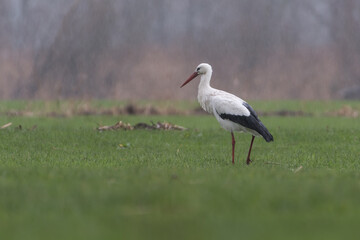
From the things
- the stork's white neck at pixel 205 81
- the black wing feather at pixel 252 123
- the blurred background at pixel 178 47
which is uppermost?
the stork's white neck at pixel 205 81

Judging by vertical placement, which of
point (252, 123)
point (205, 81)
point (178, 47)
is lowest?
point (178, 47)

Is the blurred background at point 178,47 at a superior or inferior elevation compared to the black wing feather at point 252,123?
inferior

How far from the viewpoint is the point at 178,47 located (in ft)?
176

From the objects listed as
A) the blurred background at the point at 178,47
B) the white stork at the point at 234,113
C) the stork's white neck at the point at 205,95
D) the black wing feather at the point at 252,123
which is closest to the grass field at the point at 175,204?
the black wing feather at the point at 252,123

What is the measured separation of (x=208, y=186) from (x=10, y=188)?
181cm

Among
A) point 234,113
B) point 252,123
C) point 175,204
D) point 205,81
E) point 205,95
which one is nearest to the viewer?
point 175,204

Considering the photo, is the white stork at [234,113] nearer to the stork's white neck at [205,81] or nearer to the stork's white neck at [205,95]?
the stork's white neck at [205,95]

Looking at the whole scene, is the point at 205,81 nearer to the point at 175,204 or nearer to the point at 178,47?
the point at 175,204

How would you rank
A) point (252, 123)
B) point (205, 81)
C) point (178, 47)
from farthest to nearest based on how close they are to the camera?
point (178, 47)
point (205, 81)
point (252, 123)

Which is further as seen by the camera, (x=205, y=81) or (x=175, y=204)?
(x=205, y=81)

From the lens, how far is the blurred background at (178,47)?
155 ft

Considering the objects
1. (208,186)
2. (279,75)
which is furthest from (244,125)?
(279,75)

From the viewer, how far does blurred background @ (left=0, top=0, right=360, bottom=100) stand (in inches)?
1865

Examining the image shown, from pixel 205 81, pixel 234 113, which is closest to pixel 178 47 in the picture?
pixel 205 81
